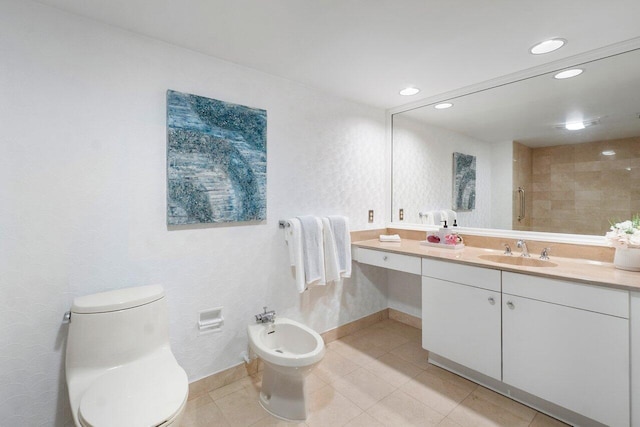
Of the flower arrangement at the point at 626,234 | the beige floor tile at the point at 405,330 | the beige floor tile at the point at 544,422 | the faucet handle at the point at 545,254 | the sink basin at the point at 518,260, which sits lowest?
the beige floor tile at the point at 544,422

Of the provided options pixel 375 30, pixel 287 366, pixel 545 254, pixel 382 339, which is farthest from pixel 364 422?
pixel 375 30

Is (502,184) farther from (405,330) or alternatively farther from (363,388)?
(363,388)

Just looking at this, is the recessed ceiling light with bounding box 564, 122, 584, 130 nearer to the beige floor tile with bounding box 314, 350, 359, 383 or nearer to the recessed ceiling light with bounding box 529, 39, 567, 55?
the recessed ceiling light with bounding box 529, 39, 567, 55

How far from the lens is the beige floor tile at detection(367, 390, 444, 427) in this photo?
1.65 metres

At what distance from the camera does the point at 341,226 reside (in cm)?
245

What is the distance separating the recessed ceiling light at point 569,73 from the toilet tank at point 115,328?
2.79 metres

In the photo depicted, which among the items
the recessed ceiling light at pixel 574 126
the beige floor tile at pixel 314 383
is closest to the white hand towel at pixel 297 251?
the beige floor tile at pixel 314 383

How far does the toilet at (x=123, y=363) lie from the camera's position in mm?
1111

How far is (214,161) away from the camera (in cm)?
185

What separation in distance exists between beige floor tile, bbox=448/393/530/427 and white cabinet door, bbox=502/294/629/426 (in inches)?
6.8

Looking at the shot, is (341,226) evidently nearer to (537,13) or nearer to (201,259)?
(201,259)

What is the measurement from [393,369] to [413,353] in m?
0.31

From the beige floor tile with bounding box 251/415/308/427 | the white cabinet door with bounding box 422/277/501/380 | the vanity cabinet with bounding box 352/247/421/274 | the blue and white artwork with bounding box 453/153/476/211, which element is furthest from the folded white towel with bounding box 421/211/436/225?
the beige floor tile with bounding box 251/415/308/427

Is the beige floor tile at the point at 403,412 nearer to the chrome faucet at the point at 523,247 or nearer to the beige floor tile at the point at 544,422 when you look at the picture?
the beige floor tile at the point at 544,422
